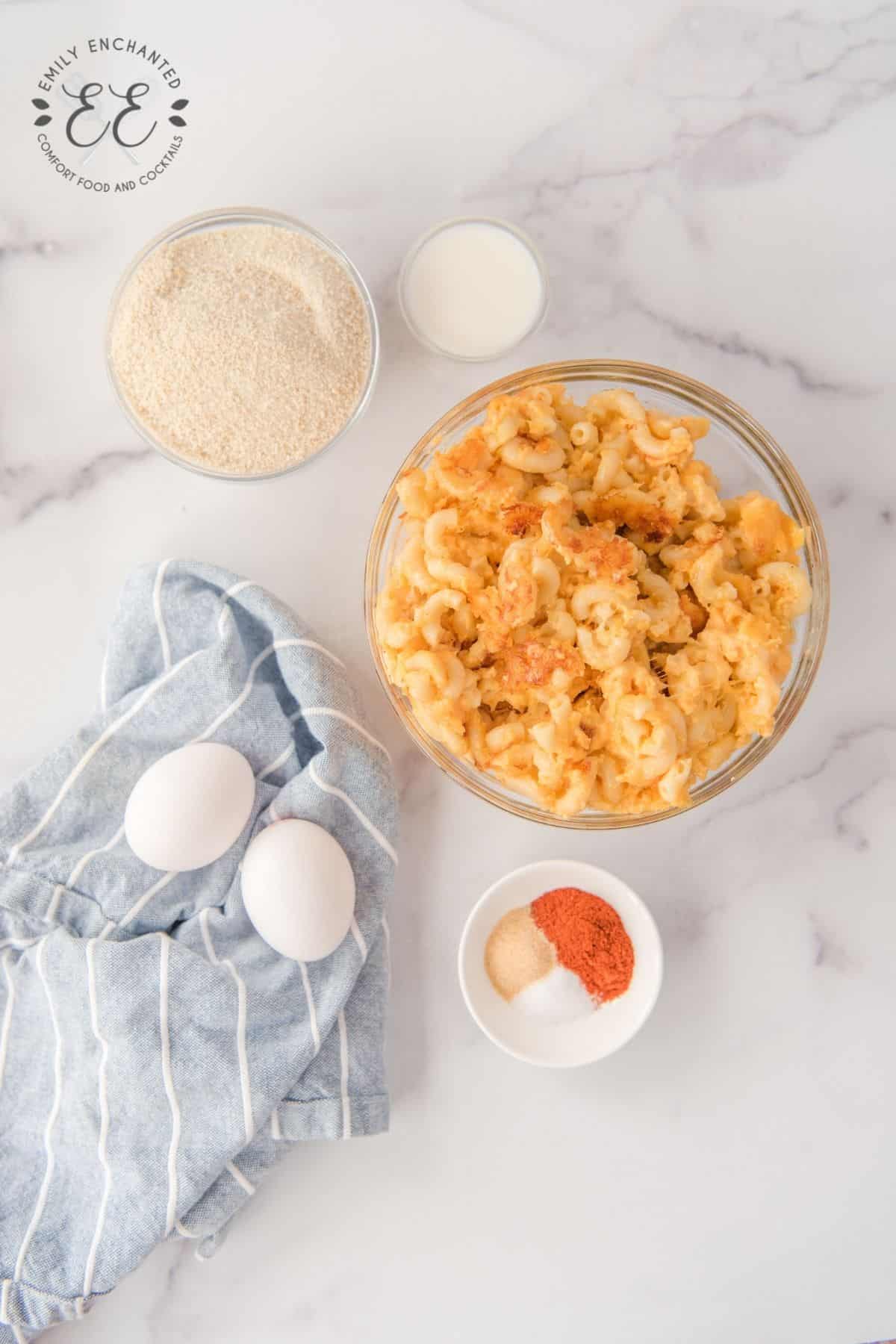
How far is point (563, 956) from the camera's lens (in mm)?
1399

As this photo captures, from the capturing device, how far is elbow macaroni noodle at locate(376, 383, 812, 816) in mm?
1074

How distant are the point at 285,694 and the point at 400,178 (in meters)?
0.71

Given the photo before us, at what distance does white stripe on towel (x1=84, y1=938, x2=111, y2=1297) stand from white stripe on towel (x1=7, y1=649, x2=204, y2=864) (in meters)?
0.18

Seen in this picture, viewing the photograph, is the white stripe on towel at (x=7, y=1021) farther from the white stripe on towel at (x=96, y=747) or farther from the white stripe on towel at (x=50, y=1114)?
the white stripe on towel at (x=96, y=747)

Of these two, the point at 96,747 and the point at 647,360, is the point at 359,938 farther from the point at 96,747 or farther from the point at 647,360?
the point at 647,360

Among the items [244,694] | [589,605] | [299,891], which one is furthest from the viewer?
[244,694]

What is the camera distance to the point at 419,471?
1.16 m

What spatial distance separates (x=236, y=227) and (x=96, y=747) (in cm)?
68

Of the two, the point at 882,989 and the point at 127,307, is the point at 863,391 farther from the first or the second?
the point at 127,307

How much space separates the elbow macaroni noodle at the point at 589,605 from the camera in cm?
107

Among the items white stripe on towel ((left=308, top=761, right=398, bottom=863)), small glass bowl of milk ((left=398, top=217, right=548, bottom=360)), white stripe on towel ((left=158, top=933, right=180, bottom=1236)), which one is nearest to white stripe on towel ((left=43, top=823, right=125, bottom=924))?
white stripe on towel ((left=158, top=933, right=180, bottom=1236))

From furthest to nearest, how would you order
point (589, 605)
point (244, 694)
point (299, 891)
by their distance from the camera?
point (244, 694), point (299, 891), point (589, 605)

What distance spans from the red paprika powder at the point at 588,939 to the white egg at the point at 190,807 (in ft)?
1.34

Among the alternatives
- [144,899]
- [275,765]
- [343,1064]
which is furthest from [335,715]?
[343,1064]
